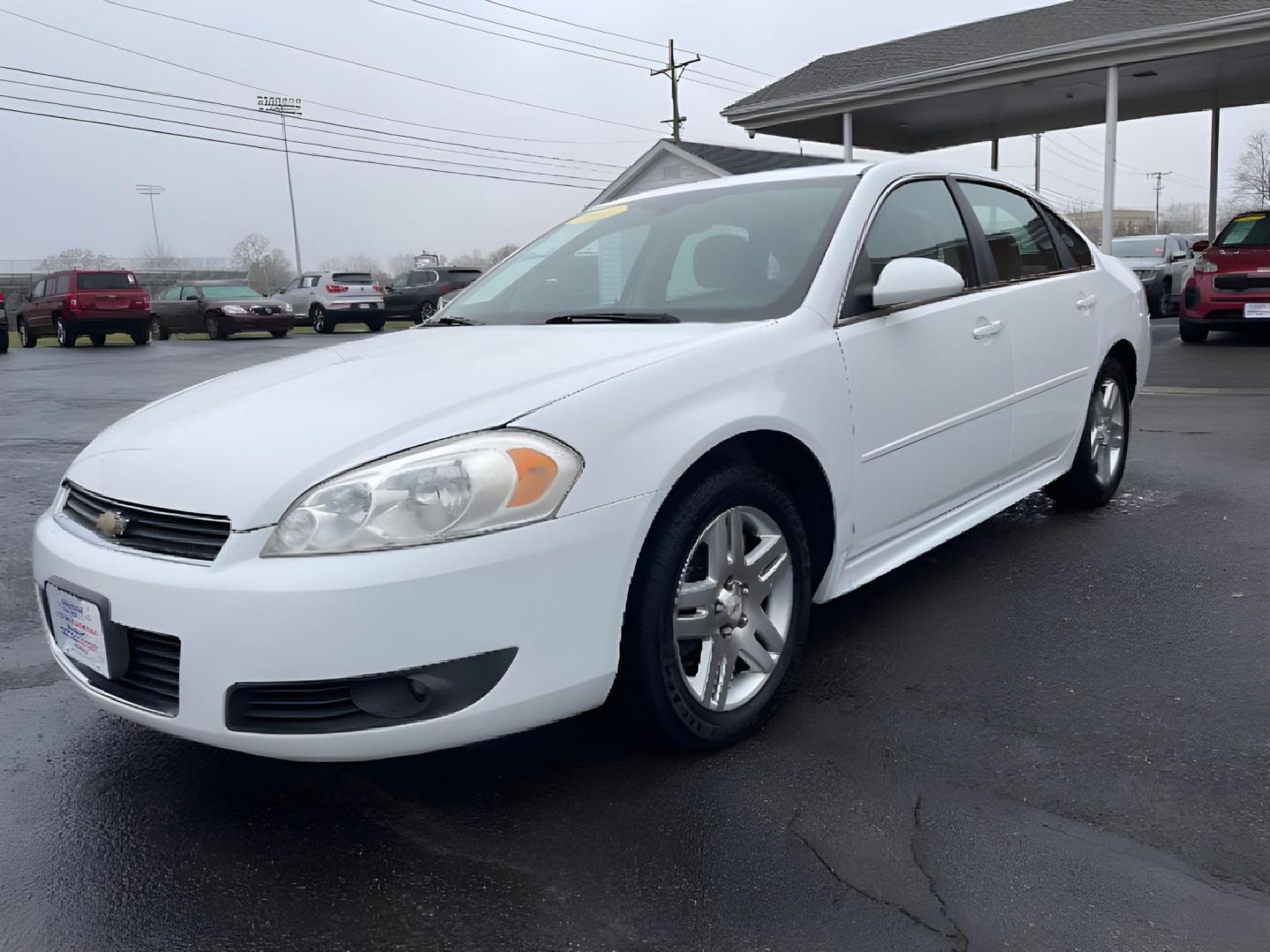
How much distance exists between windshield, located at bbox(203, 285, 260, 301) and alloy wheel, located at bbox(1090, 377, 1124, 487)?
2318cm

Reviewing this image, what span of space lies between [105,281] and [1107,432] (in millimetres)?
23238

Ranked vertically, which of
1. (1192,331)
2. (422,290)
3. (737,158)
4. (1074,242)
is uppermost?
(737,158)

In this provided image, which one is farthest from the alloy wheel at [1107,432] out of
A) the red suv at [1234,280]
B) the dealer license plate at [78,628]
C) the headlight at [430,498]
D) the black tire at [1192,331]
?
the black tire at [1192,331]

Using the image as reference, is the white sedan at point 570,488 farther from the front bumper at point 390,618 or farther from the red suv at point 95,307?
the red suv at point 95,307

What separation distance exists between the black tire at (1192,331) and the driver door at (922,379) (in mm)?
11780

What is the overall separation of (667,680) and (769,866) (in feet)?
1.60

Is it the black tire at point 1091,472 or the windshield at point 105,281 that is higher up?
the windshield at point 105,281

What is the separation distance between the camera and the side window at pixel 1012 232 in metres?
4.06

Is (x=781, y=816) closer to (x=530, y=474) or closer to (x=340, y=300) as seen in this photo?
(x=530, y=474)

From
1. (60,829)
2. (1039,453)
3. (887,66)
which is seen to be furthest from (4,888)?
(887,66)

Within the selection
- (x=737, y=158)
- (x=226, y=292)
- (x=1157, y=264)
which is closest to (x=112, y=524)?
(x=1157, y=264)

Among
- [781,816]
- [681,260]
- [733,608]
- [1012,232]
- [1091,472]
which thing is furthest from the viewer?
[1091,472]

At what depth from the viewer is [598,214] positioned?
4.11 meters

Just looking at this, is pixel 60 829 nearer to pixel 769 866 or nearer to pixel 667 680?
pixel 667 680
